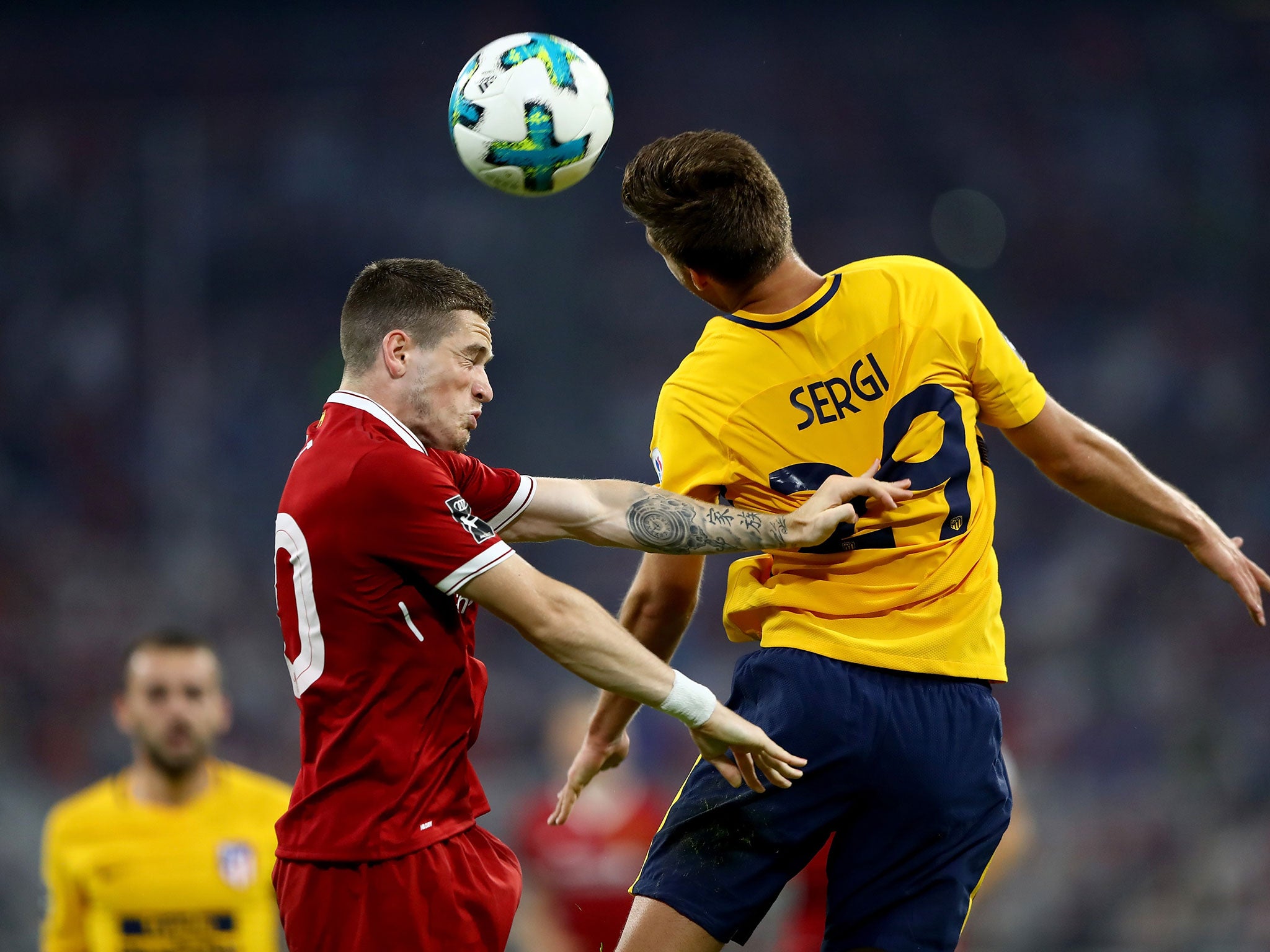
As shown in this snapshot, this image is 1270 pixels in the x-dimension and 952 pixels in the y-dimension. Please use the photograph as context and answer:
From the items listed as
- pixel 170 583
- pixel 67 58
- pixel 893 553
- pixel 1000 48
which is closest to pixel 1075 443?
pixel 893 553

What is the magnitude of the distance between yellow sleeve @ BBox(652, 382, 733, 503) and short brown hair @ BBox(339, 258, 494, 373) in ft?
1.73

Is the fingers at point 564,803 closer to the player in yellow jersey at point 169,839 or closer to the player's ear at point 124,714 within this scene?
the player in yellow jersey at point 169,839

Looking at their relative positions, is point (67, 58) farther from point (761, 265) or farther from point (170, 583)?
point (761, 265)

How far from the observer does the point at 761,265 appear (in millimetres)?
3461

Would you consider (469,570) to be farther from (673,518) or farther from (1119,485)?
(1119,485)

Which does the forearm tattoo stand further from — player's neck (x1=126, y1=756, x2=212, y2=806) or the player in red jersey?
player's neck (x1=126, y1=756, x2=212, y2=806)

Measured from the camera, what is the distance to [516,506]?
3.83 metres

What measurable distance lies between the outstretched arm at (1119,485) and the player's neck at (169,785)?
4150 millimetres

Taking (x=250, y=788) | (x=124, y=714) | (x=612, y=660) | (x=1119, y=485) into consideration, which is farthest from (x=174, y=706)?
(x=1119, y=485)

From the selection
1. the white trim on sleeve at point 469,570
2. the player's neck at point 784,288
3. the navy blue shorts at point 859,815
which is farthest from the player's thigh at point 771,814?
the player's neck at point 784,288

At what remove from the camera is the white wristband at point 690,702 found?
321 cm

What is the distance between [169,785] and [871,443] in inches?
164

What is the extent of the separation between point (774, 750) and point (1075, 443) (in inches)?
48.0

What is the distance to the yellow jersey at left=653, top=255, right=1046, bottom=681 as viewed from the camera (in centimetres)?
335
